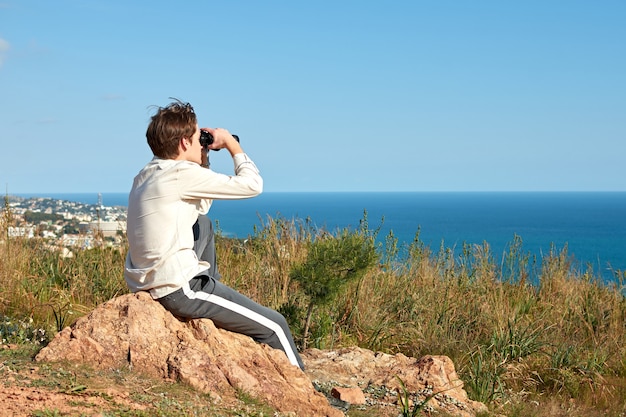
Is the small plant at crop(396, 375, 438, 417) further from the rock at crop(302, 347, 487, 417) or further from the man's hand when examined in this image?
the man's hand

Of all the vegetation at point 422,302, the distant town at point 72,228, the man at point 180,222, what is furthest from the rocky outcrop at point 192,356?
the distant town at point 72,228

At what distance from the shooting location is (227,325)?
4.79 meters

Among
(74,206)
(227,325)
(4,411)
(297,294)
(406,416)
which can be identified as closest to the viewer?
(4,411)

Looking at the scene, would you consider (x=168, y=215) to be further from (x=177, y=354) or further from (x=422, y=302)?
(x=422, y=302)

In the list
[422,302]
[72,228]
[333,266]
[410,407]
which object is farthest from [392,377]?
[72,228]

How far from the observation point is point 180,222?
4504 mm

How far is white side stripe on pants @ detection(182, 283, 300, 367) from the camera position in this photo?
4.61 m

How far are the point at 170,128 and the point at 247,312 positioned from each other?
1354 millimetres

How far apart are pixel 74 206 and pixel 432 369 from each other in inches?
409

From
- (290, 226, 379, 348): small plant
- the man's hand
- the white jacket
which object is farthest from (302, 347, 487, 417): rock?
the man's hand

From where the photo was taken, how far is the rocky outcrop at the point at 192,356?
14.1 ft

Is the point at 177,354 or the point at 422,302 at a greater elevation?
the point at 177,354

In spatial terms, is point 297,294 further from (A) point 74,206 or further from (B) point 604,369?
(A) point 74,206

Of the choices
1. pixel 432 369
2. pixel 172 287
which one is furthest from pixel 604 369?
pixel 172 287
